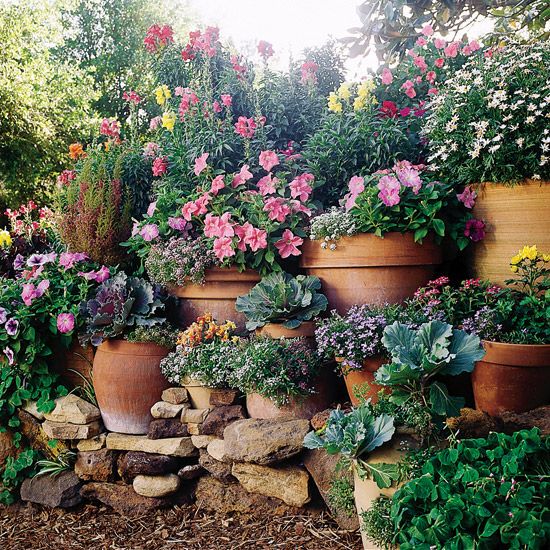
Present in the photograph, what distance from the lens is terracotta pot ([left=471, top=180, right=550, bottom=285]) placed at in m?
3.15

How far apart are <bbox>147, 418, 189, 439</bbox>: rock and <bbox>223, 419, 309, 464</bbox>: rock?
469 mm

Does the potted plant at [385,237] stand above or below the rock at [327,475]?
above

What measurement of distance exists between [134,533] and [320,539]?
3.47 feet

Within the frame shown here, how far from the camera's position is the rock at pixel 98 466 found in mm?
3375

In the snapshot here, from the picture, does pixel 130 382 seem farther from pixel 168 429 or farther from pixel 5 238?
pixel 5 238

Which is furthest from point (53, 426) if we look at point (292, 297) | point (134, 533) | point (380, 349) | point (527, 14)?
point (527, 14)

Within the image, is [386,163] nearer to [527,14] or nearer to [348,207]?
[348,207]

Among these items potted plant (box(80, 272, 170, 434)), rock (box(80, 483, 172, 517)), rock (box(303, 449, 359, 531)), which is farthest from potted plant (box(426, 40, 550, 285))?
rock (box(80, 483, 172, 517))

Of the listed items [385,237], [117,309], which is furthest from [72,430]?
[385,237]

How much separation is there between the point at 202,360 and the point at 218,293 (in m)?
0.53

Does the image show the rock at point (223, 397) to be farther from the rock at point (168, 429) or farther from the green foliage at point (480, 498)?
the green foliage at point (480, 498)

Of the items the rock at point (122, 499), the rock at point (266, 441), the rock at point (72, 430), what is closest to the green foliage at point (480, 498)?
the rock at point (266, 441)

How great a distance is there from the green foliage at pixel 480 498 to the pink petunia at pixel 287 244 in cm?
155

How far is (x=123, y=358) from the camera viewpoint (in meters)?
3.38
